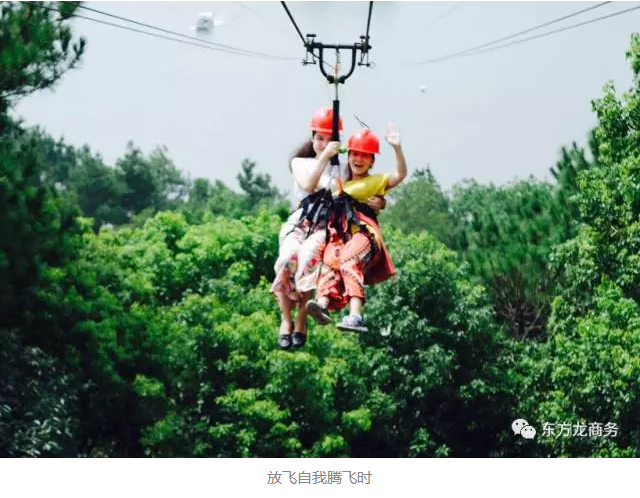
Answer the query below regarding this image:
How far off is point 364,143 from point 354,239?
51 centimetres

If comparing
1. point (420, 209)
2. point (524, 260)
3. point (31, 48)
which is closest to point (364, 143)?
point (31, 48)

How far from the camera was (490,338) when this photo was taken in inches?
1096

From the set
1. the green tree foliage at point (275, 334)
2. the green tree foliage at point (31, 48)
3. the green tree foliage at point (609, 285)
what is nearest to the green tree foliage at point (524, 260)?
the green tree foliage at point (275, 334)

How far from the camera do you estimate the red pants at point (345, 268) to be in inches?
340

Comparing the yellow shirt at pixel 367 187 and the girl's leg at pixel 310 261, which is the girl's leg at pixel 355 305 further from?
the yellow shirt at pixel 367 187

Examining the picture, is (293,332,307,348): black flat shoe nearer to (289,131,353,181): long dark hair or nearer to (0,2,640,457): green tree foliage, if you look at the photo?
(289,131,353,181): long dark hair

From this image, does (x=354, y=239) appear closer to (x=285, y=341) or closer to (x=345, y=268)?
(x=345, y=268)

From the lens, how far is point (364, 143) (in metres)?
8.56

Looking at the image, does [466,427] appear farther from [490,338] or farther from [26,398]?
[26,398]

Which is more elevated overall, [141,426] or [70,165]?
[70,165]

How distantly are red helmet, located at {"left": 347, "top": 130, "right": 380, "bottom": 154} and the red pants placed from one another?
1.47 ft

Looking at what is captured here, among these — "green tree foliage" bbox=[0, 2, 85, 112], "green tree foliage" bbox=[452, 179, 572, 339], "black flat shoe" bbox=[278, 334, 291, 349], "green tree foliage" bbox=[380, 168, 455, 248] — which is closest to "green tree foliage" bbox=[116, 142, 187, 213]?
"green tree foliage" bbox=[380, 168, 455, 248]

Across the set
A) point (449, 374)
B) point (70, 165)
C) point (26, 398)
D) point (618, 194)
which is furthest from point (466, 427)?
point (70, 165)

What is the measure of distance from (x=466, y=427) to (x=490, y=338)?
1526 millimetres
